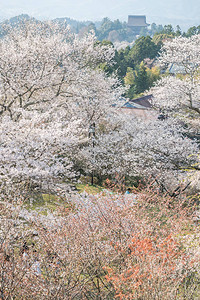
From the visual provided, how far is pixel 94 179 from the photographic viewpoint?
1355cm

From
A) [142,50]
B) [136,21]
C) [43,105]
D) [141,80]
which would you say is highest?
[136,21]

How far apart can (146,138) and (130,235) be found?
7895mm

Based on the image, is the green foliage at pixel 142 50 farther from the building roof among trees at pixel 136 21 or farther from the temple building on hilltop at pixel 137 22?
the temple building on hilltop at pixel 137 22

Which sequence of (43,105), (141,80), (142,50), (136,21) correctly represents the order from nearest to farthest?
(43,105)
(141,80)
(142,50)
(136,21)

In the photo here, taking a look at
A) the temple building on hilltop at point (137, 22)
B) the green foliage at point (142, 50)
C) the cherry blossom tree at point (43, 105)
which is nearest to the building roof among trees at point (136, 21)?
the temple building on hilltop at point (137, 22)

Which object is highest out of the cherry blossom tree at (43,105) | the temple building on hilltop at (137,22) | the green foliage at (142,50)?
the temple building on hilltop at (137,22)

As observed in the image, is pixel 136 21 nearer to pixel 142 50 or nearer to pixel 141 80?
pixel 142 50

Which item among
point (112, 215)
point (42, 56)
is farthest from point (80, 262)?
point (42, 56)

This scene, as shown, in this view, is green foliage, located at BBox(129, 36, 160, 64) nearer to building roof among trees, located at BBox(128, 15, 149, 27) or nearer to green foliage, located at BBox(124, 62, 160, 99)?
green foliage, located at BBox(124, 62, 160, 99)

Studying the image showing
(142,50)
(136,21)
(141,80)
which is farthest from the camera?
(136,21)

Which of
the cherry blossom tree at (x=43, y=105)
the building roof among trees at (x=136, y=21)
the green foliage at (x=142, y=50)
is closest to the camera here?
the cherry blossom tree at (x=43, y=105)

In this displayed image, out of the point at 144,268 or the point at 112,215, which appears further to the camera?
the point at 112,215

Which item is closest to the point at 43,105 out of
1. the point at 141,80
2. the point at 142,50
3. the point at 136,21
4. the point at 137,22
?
the point at 141,80

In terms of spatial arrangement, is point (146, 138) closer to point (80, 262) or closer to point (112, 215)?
point (112, 215)
